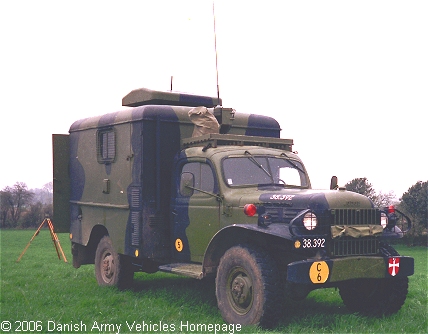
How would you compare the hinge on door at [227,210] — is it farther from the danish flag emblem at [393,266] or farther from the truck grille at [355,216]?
the danish flag emblem at [393,266]

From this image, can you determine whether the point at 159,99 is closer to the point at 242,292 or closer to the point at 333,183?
the point at 333,183

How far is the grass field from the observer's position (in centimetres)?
750

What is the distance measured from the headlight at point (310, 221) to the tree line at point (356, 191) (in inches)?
566

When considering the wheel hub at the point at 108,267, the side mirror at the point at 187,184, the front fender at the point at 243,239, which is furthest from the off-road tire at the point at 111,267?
the front fender at the point at 243,239

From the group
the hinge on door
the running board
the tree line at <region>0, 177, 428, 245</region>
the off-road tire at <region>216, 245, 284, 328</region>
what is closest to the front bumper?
the off-road tire at <region>216, 245, 284, 328</region>

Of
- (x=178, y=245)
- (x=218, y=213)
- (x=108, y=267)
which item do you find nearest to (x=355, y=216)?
(x=218, y=213)

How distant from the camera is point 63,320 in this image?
7824 mm

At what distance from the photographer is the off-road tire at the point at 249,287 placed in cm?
716

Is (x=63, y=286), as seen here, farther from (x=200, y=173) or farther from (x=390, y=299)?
(x=390, y=299)

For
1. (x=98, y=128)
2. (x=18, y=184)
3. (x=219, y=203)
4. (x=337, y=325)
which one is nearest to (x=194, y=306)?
(x=219, y=203)

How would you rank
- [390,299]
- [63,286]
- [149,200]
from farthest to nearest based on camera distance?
[63,286]
[149,200]
[390,299]

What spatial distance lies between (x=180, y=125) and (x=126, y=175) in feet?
3.87

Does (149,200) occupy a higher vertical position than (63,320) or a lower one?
higher

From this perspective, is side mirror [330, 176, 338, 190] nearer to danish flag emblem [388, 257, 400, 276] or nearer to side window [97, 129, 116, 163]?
danish flag emblem [388, 257, 400, 276]
